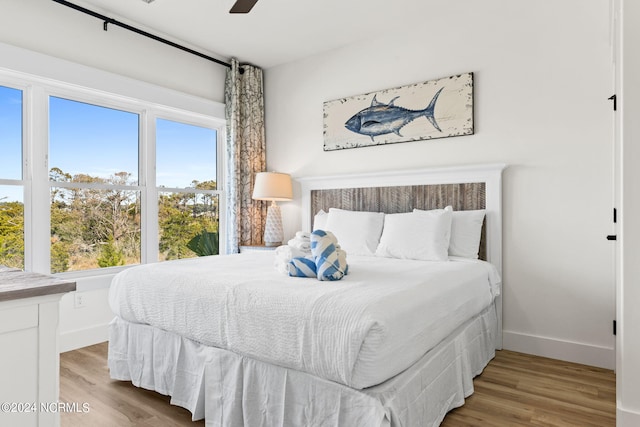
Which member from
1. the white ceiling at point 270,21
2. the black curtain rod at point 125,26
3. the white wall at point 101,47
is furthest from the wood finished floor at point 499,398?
the white ceiling at point 270,21

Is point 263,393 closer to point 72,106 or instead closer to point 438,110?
point 438,110

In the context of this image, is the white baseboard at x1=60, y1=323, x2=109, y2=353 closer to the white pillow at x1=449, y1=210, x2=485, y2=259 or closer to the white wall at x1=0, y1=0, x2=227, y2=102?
the white wall at x1=0, y1=0, x2=227, y2=102

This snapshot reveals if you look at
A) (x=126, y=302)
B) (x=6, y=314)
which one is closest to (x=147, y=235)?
(x=126, y=302)

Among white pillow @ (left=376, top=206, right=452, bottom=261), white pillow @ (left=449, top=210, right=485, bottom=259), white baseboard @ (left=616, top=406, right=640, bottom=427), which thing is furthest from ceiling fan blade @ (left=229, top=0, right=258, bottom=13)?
white baseboard @ (left=616, top=406, right=640, bottom=427)

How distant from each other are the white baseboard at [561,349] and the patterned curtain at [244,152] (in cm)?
270

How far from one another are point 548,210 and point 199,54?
352cm

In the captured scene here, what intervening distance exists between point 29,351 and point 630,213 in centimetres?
212

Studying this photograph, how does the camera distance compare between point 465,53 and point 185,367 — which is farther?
point 465,53

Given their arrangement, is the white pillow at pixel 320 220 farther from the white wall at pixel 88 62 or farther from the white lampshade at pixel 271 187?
the white wall at pixel 88 62

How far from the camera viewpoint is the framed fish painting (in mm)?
3277

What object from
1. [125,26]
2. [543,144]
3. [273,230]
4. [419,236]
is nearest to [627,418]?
[419,236]

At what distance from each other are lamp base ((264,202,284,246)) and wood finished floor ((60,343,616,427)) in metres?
1.84

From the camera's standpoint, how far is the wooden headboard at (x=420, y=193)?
10.1 ft

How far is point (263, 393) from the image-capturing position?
1763 mm
